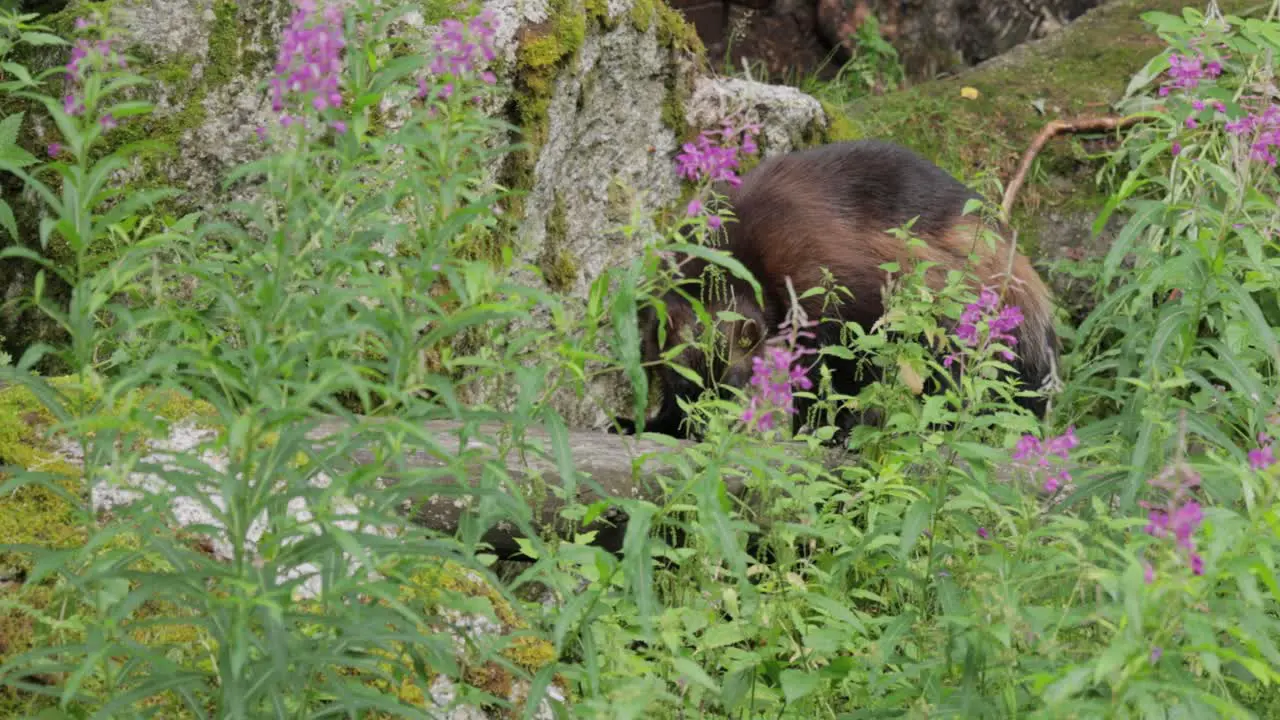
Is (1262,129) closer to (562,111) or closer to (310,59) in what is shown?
(310,59)

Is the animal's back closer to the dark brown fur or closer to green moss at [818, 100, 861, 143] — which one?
the dark brown fur

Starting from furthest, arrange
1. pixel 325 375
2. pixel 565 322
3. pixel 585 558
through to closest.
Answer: pixel 585 558 < pixel 565 322 < pixel 325 375

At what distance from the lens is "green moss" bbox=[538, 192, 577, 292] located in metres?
5.20

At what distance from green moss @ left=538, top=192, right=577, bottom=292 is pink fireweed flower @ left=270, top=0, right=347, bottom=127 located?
310 centimetres

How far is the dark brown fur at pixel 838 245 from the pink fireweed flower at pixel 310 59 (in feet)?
9.57

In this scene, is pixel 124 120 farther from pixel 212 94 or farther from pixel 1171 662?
pixel 1171 662

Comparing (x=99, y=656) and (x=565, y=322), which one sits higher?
(x=565, y=322)

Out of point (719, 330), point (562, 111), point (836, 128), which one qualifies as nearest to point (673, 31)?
point (562, 111)

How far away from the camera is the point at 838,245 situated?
5.17m

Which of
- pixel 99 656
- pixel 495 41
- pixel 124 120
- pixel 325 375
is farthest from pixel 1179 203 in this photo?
pixel 124 120

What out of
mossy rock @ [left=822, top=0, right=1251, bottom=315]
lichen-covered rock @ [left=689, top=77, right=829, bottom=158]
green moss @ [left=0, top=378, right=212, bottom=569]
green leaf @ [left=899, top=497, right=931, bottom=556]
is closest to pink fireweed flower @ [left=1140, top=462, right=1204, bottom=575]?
green leaf @ [left=899, top=497, right=931, bottom=556]

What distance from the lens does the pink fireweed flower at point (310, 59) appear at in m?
2.03

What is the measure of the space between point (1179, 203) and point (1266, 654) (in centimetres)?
106

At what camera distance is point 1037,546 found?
2.82 metres
